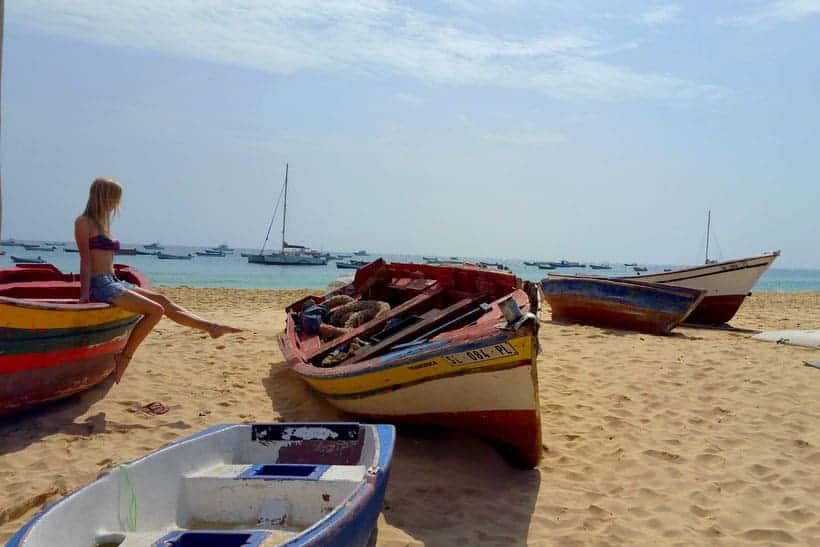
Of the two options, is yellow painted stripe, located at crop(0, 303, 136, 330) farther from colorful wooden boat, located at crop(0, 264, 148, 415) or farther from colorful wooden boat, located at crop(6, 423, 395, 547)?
colorful wooden boat, located at crop(6, 423, 395, 547)

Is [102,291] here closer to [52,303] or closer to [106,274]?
[106,274]

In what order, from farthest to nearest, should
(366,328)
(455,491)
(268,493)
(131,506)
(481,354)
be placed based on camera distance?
(366,328), (455,491), (481,354), (268,493), (131,506)

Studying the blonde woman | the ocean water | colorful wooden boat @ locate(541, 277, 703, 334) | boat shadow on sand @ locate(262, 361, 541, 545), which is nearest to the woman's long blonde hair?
the blonde woman

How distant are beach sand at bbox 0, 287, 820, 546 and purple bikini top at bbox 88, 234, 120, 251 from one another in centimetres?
141

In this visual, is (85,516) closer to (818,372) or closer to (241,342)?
(241,342)

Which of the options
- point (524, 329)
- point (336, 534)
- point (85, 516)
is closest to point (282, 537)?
point (336, 534)

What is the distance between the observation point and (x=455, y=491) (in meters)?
4.16

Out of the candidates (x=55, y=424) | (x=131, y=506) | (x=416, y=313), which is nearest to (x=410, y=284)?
(x=416, y=313)

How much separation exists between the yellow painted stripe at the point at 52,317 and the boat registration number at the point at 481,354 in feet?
9.91

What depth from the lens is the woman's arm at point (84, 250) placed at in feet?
16.9

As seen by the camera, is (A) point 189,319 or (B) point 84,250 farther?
(A) point 189,319

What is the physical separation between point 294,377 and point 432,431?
2407 mm

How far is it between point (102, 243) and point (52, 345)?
0.91 meters

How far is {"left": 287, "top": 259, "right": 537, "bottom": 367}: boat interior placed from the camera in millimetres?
5691
